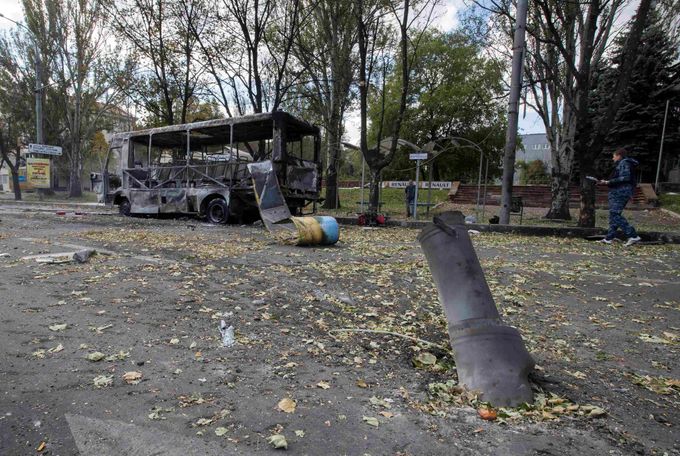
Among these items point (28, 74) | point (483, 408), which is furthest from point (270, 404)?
point (28, 74)

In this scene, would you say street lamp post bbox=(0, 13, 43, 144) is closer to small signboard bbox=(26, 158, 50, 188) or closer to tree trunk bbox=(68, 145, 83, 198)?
small signboard bbox=(26, 158, 50, 188)

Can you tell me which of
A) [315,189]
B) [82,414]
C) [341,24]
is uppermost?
[341,24]

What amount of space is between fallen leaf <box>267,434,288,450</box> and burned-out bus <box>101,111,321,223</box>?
10380 millimetres

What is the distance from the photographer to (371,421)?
7.68 feet

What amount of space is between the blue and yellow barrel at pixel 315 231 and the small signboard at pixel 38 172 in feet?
79.8

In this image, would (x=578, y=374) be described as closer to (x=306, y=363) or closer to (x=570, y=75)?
(x=306, y=363)

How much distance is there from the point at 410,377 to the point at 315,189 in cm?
1132

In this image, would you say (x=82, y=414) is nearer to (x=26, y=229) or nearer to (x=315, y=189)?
(x=26, y=229)

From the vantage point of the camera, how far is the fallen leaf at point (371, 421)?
2314 millimetres

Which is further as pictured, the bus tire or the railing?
the bus tire

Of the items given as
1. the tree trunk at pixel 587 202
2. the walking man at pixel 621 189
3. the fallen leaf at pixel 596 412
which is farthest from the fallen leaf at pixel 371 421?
the tree trunk at pixel 587 202

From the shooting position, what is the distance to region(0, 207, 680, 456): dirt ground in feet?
7.18

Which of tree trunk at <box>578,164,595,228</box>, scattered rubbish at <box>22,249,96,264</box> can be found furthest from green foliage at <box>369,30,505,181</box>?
scattered rubbish at <box>22,249,96,264</box>

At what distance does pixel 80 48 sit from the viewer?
27359mm
